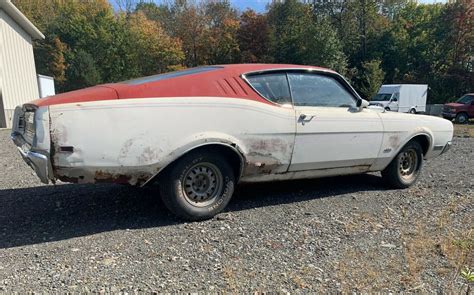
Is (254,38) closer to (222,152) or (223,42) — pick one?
(223,42)

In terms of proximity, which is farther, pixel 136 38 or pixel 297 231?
pixel 136 38

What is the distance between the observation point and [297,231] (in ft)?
12.3

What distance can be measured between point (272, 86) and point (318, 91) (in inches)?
26.6

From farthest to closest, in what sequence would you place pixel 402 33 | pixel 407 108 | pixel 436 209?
pixel 402 33, pixel 407 108, pixel 436 209

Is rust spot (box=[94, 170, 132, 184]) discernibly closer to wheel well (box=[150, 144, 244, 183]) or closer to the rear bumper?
wheel well (box=[150, 144, 244, 183])

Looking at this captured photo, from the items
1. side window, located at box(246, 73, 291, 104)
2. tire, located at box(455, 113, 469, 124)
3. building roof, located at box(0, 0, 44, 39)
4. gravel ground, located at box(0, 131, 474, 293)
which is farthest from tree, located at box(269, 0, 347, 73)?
side window, located at box(246, 73, 291, 104)

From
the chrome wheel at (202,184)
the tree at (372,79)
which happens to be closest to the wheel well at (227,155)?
the chrome wheel at (202,184)

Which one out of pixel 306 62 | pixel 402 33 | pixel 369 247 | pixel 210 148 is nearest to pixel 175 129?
pixel 210 148

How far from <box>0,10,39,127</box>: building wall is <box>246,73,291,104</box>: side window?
680 inches

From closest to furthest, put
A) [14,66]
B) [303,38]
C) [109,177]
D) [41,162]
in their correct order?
[41,162]
[109,177]
[14,66]
[303,38]

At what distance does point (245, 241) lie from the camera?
3.49 meters

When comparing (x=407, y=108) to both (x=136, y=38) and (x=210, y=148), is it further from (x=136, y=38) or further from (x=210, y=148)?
(x=136, y=38)

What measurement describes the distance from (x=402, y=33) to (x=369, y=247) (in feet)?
134

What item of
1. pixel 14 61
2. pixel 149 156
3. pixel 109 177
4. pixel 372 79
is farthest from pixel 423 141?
pixel 372 79
